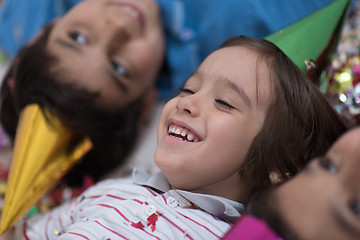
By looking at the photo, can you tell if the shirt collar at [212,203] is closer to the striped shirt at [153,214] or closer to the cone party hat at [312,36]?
the striped shirt at [153,214]

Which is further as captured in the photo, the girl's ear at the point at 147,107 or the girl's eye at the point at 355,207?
the girl's ear at the point at 147,107

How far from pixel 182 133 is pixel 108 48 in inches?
18.2

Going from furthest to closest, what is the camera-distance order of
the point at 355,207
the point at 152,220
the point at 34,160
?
the point at 34,160
the point at 152,220
the point at 355,207

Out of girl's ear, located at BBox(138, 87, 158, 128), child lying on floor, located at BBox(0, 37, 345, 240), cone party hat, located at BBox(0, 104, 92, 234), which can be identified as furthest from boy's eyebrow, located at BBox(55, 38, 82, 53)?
child lying on floor, located at BBox(0, 37, 345, 240)

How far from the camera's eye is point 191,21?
128 cm

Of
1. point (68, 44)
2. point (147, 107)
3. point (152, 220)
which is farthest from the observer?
point (147, 107)

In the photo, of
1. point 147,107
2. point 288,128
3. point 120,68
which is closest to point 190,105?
point 288,128

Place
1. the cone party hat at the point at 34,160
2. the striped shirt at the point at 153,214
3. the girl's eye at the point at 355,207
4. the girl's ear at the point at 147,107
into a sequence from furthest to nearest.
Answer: the girl's ear at the point at 147,107, the cone party hat at the point at 34,160, the striped shirt at the point at 153,214, the girl's eye at the point at 355,207

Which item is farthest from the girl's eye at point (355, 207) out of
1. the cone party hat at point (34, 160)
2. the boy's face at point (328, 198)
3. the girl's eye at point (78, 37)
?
the girl's eye at point (78, 37)

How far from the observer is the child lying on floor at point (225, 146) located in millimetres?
639

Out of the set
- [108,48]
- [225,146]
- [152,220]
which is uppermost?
[108,48]

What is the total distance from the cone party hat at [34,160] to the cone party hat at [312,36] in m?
0.60

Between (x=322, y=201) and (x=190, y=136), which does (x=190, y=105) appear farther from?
(x=322, y=201)

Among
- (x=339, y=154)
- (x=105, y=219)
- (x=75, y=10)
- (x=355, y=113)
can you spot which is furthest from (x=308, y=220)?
(x=75, y=10)
